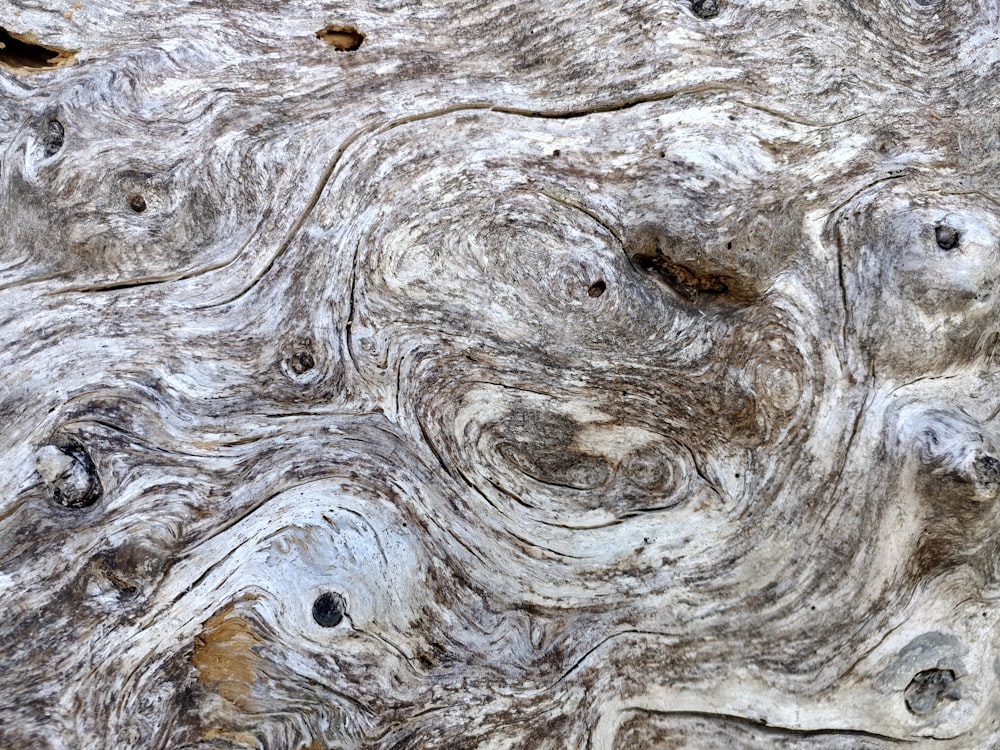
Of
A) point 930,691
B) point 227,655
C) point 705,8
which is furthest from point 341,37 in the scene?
point 930,691

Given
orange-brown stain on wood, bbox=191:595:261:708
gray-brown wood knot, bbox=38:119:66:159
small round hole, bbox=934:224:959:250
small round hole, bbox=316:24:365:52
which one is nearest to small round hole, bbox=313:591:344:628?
orange-brown stain on wood, bbox=191:595:261:708

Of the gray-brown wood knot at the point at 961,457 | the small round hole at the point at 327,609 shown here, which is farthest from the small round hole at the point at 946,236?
the small round hole at the point at 327,609

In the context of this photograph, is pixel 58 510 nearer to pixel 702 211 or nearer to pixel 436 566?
pixel 436 566

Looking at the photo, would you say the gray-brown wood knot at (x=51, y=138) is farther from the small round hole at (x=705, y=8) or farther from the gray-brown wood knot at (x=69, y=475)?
the small round hole at (x=705, y=8)

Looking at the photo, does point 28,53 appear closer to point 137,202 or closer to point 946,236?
point 137,202

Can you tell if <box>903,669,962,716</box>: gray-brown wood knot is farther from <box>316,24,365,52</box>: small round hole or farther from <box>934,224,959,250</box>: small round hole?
<box>316,24,365,52</box>: small round hole
